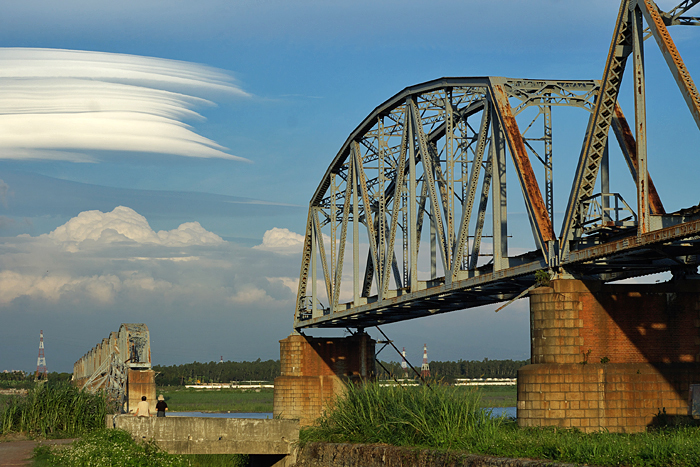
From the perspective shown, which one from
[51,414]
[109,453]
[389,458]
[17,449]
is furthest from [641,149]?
[51,414]

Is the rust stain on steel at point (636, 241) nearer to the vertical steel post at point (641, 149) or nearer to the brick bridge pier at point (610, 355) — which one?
the vertical steel post at point (641, 149)

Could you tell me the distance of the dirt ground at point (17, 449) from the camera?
24875 millimetres

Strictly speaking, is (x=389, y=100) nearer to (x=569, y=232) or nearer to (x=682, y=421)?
(x=569, y=232)

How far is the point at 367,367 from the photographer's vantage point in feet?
216

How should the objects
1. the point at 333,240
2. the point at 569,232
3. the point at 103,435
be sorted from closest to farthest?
the point at 103,435 < the point at 569,232 < the point at 333,240

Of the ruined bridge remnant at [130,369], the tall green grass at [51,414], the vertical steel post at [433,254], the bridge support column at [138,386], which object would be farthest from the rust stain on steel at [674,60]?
the bridge support column at [138,386]

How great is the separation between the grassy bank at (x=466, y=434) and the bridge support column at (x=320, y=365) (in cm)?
3116

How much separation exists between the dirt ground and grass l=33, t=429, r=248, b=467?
0.39m

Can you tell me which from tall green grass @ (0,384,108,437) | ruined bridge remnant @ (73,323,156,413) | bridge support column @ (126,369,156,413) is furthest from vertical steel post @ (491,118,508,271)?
bridge support column @ (126,369,156,413)

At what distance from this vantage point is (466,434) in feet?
80.0

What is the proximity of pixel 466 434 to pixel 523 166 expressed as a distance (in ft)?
36.4

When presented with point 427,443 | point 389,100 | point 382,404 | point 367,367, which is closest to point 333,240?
point 367,367

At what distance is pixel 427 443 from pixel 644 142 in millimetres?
10490

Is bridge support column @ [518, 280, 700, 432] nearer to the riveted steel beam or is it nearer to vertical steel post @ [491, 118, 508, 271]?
the riveted steel beam
